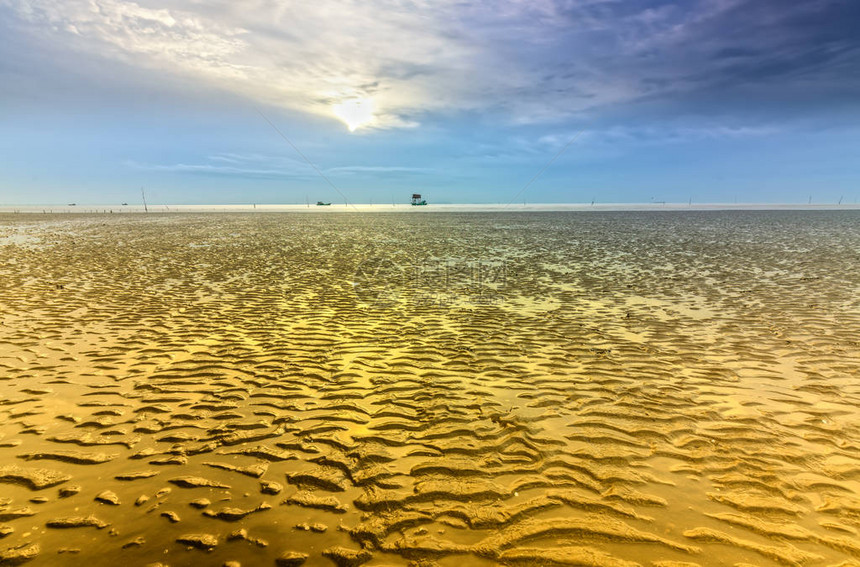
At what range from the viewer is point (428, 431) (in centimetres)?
623

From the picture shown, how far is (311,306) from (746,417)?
1222 cm

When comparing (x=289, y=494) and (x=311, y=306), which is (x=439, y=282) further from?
(x=289, y=494)

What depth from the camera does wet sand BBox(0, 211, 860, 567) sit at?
4148 mm

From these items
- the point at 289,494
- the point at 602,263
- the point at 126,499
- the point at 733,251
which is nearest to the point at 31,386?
the point at 126,499

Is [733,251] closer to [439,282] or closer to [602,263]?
[602,263]

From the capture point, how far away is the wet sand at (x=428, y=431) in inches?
163

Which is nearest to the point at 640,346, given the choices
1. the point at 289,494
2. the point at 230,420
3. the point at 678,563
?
the point at 678,563

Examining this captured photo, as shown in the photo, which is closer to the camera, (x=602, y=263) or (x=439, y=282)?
(x=439, y=282)

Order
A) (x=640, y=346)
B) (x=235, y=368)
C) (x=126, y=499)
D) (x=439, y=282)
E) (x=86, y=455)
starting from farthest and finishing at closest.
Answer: (x=439, y=282) < (x=640, y=346) < (x=235, y=368) < (x=86, y=455) < (x=126, y=499)

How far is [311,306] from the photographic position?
13750 mm

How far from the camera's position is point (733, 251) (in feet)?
91.9

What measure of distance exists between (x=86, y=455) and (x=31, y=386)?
11.6 ft

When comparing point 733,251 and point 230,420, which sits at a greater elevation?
point 733,251

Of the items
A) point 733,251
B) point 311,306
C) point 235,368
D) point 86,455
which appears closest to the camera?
point 86,455
